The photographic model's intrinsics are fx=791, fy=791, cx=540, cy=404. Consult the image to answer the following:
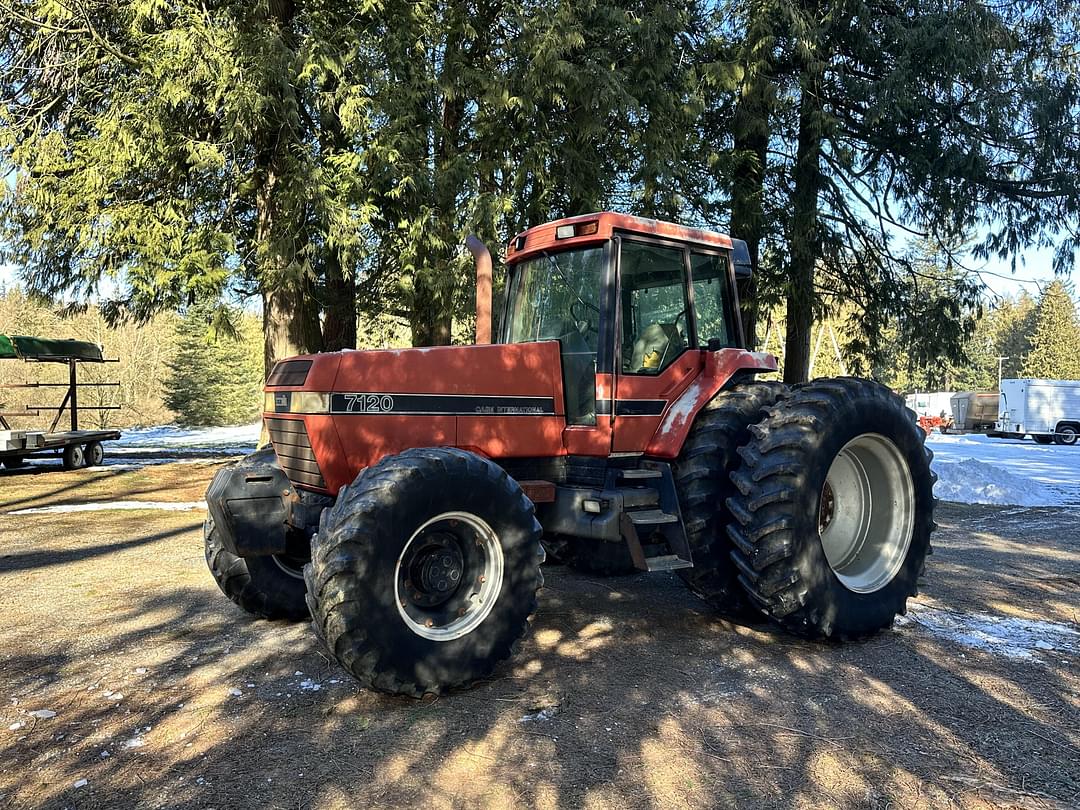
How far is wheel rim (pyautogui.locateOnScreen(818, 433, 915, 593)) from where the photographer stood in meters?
5.05

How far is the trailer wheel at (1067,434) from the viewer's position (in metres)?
30.0

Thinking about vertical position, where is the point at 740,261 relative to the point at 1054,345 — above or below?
below

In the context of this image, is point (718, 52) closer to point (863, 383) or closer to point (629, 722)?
point (863, 383)

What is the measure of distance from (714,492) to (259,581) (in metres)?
2.86

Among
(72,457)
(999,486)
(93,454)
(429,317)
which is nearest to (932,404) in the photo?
(999,486)

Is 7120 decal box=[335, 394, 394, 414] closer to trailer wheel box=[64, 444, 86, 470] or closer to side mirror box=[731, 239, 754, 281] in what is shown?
side mirror box=[731, 239, 754, 281]

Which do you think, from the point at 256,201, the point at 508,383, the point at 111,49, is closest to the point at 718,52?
the point at 256,201

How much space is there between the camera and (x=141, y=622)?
5.23 meters

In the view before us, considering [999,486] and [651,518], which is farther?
[999,486]

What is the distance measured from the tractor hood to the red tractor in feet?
0.04

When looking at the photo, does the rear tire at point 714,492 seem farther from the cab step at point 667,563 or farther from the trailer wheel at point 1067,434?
the trailer wheel at point 1067,434

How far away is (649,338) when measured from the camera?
5.07 meters

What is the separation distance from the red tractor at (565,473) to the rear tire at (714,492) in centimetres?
1

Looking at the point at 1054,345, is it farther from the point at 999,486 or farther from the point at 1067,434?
the point at 999,486
